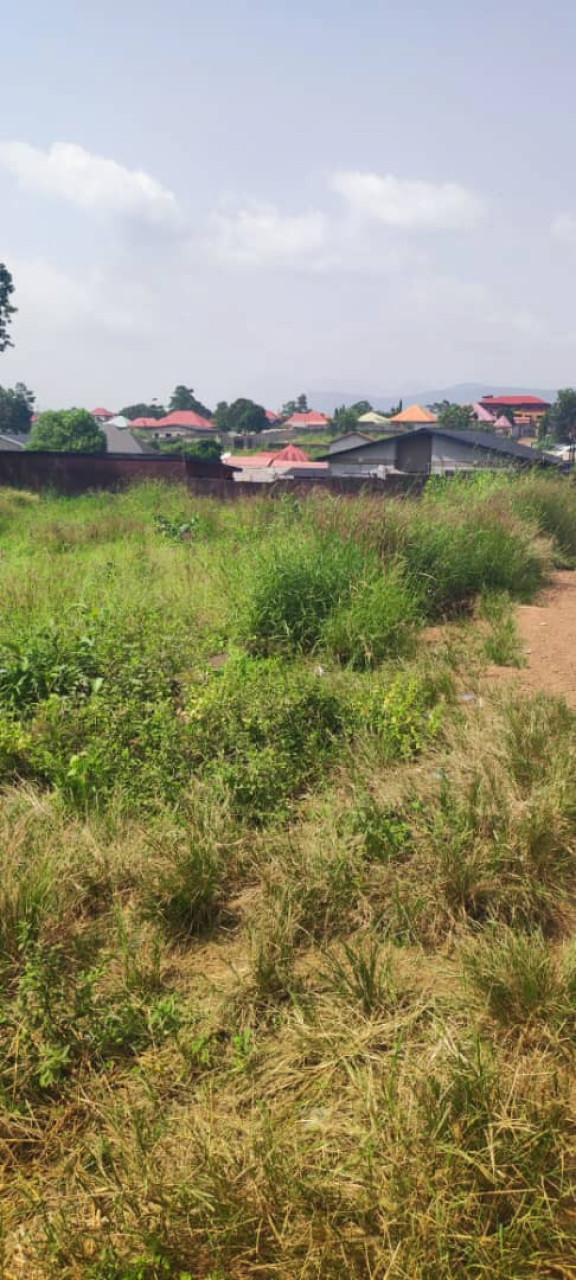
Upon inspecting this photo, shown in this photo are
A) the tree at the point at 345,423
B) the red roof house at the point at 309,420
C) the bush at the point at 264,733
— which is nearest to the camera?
the bush at the point at 264,733

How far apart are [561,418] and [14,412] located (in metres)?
63.8

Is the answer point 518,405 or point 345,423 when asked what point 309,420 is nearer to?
point 345,423

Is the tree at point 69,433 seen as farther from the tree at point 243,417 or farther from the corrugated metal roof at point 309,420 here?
the corrugated metal roof at point 309,420

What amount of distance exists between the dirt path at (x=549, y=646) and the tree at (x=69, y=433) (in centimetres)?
4378

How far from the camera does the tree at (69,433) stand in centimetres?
4728

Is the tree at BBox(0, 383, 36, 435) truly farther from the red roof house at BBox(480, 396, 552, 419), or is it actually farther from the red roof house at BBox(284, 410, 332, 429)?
the red roof house at BBox(480, 396, 552, 419)

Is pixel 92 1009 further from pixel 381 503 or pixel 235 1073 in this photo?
pixel 381 503

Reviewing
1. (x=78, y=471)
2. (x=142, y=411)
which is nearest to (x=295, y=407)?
(x=142, y=411)

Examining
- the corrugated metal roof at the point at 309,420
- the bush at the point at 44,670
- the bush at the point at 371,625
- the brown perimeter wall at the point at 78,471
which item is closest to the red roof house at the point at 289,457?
the brown perimeter wall at the point at 78,471

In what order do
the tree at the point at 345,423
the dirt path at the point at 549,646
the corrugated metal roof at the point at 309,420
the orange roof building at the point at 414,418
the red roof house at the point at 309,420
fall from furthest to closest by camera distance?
the corrugated metal roof at the point at 309,420
the red roof house at the point at 309,420
the tree at the point at 345,423
the orange roof building at the point at 414,418
the dirt path at the point at 549,646

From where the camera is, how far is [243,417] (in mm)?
95438

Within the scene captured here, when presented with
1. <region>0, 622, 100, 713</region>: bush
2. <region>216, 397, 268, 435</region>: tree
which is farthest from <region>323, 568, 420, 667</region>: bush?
<region>216, 397, 268, 435</region>: tree

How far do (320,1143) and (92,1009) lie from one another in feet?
2.52

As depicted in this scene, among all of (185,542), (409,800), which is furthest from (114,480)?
(409,800)
